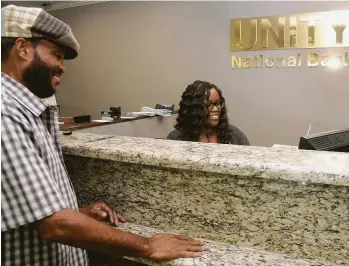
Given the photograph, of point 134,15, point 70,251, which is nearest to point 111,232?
point 70,251

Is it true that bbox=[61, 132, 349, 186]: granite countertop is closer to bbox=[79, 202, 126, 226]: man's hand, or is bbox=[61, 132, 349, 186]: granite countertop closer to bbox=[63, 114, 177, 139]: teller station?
bbox=[79, 202, 126, 226]: man's hand

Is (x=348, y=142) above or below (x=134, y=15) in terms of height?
below

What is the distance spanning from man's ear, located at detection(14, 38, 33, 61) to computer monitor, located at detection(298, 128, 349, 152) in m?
1.16

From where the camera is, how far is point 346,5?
501 centimetres

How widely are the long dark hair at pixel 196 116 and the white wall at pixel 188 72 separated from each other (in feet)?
9.19

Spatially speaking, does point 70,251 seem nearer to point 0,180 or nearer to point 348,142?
point 0,180

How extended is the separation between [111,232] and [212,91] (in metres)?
2.03

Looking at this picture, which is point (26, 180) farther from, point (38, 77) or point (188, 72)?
point (188, 72)

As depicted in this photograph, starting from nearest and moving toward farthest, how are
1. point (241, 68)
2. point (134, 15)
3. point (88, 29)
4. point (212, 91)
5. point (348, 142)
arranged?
point (348, 142), point (212, 91), point (241, 68), point (134, 15), point (88, 29)

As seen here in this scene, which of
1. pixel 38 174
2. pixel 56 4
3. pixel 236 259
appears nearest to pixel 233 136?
pixel 236 259

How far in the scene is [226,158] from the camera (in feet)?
3.98

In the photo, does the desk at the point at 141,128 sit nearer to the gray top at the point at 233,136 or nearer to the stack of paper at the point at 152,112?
the stack of paper at the point at 152,112

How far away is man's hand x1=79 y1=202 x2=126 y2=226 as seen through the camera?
57.2 inches

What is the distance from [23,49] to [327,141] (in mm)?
1340
